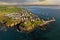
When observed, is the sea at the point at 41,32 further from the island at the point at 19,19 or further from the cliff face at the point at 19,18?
the cliff face at the point at 19,18

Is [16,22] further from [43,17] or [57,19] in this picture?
[57,19]

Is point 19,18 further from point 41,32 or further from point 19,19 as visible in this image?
point 41,32

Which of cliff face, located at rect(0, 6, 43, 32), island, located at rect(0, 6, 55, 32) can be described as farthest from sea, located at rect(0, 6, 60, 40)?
cliff face, located at rect(0, 6, 43, 32)

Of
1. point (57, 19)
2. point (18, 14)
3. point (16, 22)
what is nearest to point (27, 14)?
point (18, 14)

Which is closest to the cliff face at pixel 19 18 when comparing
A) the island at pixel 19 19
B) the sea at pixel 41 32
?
the island at pixel 19 19

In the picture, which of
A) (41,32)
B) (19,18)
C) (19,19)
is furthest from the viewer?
(19,18)

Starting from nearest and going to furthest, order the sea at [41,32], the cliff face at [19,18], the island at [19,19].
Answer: the sea at [41,32]
the island at [19,19]
the cliff face at [19,18]

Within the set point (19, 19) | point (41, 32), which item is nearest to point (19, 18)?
point (19, 19)
